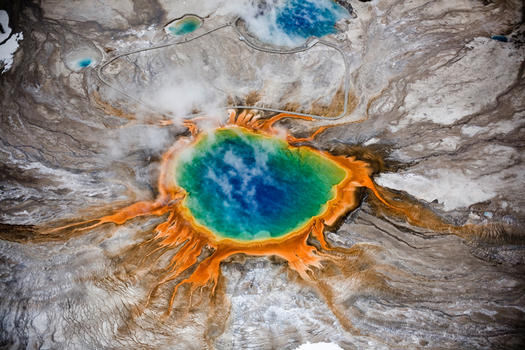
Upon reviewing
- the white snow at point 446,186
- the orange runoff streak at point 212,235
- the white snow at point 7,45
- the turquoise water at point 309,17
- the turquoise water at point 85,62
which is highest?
the turquoise water at point 309,17

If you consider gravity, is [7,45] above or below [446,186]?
below

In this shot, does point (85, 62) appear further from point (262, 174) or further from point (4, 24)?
point (262, 174)

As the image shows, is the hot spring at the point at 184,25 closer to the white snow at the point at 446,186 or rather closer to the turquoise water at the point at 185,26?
the turquoise water at the point at 185,26

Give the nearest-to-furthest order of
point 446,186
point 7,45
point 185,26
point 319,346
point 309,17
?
point 319,346 → point 446,186 → point 7,45 → point 185,26 → point 309,17

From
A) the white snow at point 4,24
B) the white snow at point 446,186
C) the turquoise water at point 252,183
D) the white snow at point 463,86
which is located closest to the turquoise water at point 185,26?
the turquoise water at point 252,183

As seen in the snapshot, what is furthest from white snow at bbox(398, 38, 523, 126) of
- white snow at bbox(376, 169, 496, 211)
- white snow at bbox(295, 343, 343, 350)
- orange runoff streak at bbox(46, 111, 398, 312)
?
white snow at bbox(295, 343, 343, 350)

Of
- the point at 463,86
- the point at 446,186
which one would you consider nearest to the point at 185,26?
the point at 463,86

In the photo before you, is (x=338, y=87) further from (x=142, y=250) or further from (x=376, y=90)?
(x=142, y=250)
